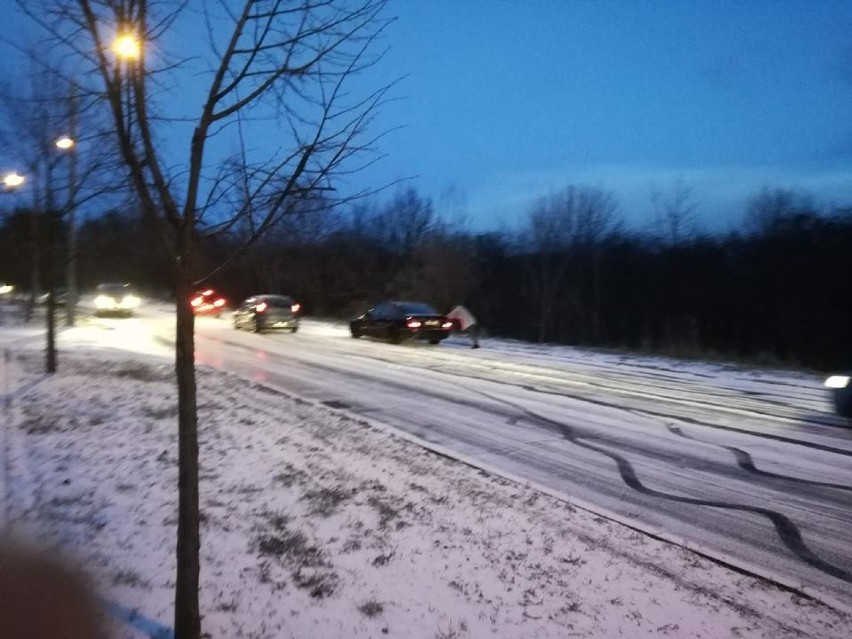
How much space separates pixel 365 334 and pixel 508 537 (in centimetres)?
2145

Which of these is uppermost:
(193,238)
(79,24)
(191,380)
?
(79,24)

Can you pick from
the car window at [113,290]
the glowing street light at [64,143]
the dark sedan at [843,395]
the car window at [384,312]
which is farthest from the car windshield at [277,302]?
the dark sedan at [843,395]

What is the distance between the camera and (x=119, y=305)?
37344 millimetres

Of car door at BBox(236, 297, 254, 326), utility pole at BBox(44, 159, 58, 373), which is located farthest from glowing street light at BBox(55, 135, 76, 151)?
car door at BBox(236, 297, 254, 326)

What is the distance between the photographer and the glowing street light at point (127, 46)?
391 centimetres

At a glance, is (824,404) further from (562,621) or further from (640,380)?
(562,621)

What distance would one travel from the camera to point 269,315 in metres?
30.0

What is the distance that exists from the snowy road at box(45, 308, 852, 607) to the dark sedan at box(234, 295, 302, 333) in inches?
349

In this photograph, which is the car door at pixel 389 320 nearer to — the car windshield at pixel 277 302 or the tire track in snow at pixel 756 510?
the car windshield at pixel 277 302

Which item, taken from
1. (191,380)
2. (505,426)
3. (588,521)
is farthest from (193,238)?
(505,426)

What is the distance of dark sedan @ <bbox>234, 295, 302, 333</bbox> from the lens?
2997cm

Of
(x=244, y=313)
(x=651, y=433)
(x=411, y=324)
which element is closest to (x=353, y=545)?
(x=651, y=433)

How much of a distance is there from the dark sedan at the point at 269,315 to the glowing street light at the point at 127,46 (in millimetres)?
26426

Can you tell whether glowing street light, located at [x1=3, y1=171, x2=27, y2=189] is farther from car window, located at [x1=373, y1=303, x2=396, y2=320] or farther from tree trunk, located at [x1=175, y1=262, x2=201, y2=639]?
car window, located at [x1=373, y1=303, x2=396, y2=320]
